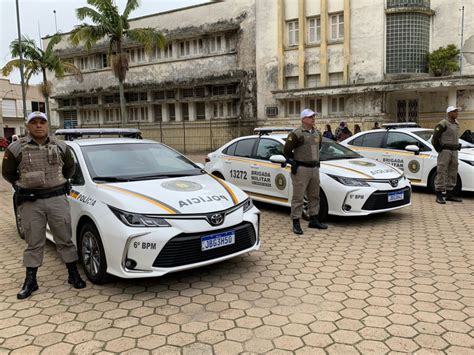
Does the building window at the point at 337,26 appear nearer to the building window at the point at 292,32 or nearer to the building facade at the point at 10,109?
the building window at the point at 292,32

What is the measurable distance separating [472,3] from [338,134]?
1049cm

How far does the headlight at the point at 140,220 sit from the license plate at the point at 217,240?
41cm

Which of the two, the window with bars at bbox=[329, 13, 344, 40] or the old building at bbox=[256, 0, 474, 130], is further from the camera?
the window with bars at bbox=[329, 13, 344, 40]

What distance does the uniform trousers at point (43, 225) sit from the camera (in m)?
4.05

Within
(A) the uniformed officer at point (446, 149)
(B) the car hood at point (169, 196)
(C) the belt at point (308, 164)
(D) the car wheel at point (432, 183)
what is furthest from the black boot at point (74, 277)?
(D) the car wheel at point (432, 183)

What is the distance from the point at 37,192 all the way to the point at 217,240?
179cm

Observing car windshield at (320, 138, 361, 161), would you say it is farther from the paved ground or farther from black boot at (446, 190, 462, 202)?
black boot at (446, 190, 462, 202)

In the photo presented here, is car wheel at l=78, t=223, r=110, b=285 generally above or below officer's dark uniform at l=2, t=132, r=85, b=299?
below

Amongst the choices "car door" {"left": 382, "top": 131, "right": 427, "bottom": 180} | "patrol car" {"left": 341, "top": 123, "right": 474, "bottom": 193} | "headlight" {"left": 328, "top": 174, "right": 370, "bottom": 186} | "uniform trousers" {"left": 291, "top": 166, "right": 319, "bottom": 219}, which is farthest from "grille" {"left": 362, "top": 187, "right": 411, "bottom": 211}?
"car door" {"left": 382, "top": 131, "right": 427, "bottom": 180}

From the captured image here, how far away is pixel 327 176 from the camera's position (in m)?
Answer: 6.76

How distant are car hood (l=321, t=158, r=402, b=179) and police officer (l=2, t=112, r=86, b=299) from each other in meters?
4.16

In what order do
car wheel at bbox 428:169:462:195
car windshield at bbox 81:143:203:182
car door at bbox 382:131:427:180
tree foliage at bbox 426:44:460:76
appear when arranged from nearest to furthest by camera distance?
car windshield at bbox 81:143:203:182
car wheel at bbox 428:169:462:195
car door at bbox 382:131:427:180
tree foliage at bbox 426:44:460:76

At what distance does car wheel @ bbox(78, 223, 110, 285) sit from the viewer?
13.8ft

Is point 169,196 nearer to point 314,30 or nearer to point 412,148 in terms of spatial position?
point 412,148
